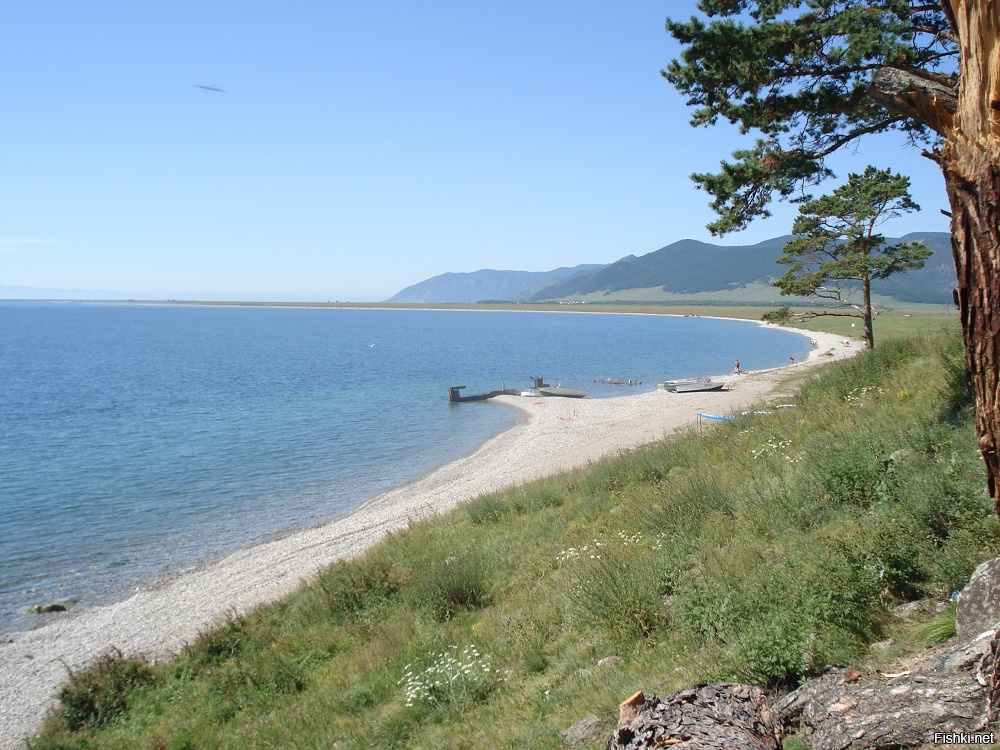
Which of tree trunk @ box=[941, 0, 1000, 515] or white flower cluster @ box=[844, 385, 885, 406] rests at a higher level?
tree trunk @ box=[941, 0, 1000, 515]

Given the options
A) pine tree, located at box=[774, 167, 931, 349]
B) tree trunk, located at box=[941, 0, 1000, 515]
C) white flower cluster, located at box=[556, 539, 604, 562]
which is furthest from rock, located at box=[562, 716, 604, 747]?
pine tree, located at box=[774, 167, 931, 349]

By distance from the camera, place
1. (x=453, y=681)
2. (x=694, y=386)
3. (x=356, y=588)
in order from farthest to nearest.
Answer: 1. (x=694, y=386)
2. (x=356, y=588)
3. (x=453, y=681)

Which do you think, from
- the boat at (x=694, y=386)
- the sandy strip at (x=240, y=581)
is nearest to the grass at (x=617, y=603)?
the sandy strip at (x=240, y=581)

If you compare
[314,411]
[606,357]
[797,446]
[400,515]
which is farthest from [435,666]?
[606,357]

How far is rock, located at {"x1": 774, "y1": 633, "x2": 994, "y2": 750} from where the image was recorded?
347 cm

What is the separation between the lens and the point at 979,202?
3.66 m

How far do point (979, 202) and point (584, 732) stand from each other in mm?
4365

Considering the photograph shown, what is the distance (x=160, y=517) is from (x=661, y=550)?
18.6 metres

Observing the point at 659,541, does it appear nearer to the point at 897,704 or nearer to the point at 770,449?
the point at 770,449

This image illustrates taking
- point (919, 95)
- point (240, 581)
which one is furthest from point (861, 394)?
point (240, 581)

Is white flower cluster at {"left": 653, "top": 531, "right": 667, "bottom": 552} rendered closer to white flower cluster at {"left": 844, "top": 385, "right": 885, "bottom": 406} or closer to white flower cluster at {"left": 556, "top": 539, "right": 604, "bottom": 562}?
white flower cluster at {"left": 556, "top": 539, "right": 604, "bottom": 562}

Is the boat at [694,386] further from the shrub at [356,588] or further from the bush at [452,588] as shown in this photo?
the bush at [452,588]

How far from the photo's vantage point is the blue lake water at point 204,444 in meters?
19.0

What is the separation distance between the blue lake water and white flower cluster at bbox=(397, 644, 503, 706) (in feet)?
39.7
